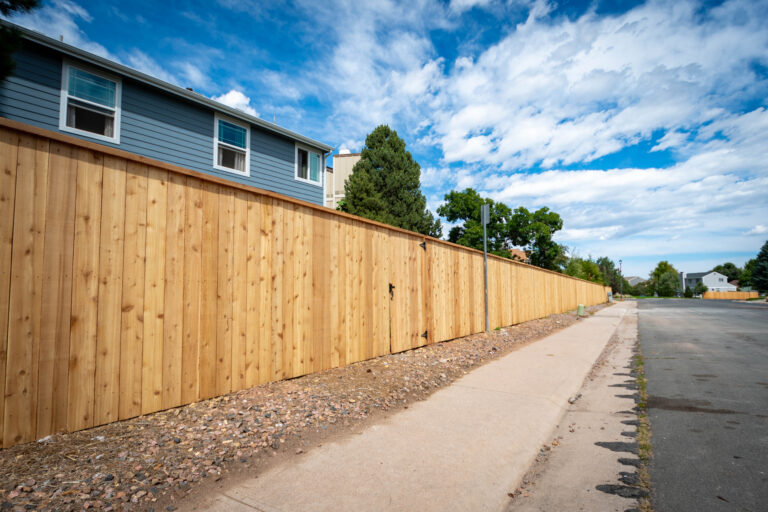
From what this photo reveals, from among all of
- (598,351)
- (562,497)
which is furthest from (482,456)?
(598,351)

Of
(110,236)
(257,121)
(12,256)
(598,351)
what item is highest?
(257,121)

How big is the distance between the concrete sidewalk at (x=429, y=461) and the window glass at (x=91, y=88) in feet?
29.3

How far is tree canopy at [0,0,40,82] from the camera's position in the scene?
13.0ft

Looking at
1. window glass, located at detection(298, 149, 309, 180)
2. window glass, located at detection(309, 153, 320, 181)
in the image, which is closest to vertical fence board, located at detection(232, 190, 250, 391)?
window glass, located at detection(298, 149, 309, 180)

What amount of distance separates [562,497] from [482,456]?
0.61m

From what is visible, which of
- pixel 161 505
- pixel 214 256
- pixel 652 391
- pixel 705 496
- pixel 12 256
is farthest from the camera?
pixel 652 391

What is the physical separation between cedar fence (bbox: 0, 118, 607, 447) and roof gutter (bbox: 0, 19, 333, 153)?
181 inches

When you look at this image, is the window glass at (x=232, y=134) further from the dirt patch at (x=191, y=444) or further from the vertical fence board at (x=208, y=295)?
the dirt patch at (x=191, y=444)

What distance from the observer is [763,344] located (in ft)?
27.5

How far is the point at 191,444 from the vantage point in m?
2.73

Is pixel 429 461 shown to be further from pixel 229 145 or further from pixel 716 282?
pixel 716 282

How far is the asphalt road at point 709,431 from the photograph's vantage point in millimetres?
2293

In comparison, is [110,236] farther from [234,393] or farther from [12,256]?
[234,393]

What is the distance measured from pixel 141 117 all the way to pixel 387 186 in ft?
41.8
